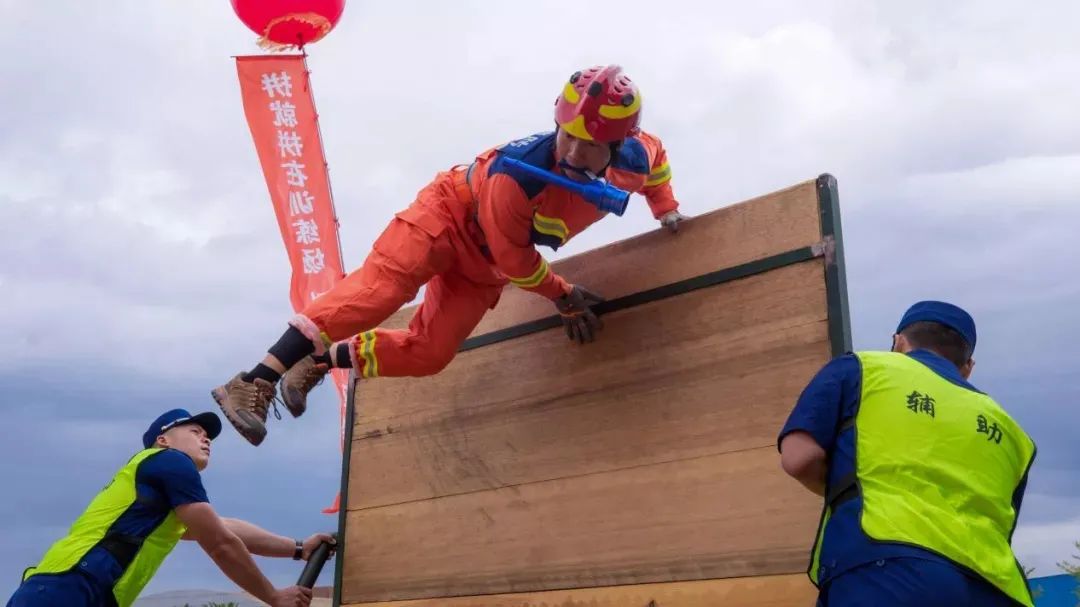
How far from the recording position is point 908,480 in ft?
6.91

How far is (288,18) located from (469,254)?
4.17 meters

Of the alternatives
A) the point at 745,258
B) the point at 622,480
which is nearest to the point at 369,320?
the point at 622,480

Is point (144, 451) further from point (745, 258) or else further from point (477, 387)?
point (745, 258)

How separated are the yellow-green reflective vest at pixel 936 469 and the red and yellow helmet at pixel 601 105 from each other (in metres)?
1.35

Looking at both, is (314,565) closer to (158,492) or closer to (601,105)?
(158,492)

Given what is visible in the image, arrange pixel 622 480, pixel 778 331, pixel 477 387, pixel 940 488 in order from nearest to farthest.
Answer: pixel 940 488 → pixel 778 331 → pixel 622 480 → pixel 477 387

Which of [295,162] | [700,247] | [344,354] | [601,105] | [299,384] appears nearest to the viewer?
[601,105]

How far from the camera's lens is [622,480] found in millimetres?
3391

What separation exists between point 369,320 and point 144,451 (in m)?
1.00

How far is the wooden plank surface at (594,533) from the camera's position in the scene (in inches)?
119

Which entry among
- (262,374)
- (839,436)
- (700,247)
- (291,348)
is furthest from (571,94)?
(839,436)

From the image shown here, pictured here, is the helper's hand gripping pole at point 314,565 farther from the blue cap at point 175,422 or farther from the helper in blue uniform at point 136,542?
the blue cap at point 175,422

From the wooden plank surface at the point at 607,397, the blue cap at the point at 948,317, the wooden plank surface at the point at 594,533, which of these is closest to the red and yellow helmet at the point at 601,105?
the wooden plank surface at the point at 607,397

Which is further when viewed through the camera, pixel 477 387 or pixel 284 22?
pixel 284 22
